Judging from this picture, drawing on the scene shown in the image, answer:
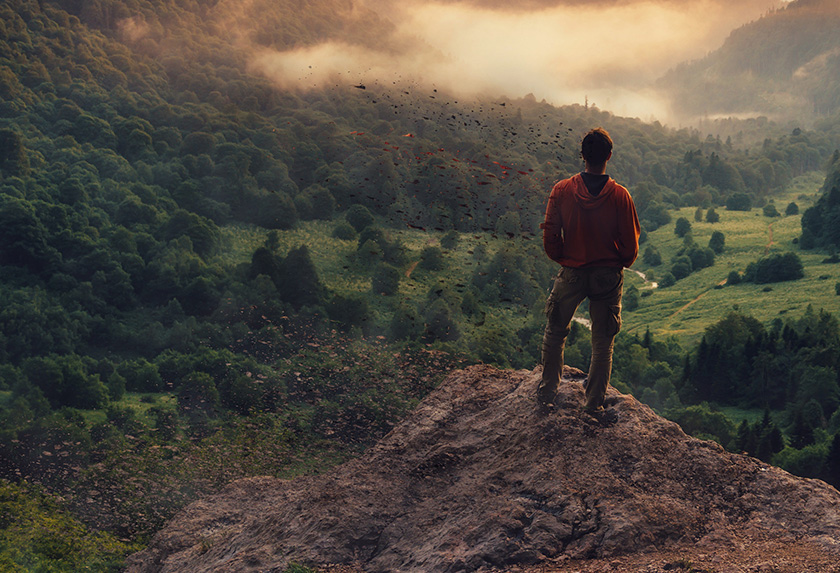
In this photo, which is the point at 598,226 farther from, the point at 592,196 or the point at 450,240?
the point at 450,240

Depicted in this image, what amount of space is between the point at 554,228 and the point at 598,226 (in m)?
0.70

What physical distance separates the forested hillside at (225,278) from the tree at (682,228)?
6787 cm

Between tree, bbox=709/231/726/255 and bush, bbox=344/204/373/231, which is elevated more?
bush, bbox=344/204/373/231

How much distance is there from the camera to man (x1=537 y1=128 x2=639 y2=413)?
12.1 metres

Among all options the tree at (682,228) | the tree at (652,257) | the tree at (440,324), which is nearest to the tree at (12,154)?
the tree at (440,324)

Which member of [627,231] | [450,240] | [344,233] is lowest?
[450,240]

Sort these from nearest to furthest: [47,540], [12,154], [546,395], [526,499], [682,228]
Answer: [526,499], [546,395], [47,540], [12,154], [682,228]

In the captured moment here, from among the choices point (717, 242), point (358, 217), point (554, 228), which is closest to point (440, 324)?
point (358, 217)

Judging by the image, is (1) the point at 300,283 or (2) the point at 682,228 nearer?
(1) the point at 300,283

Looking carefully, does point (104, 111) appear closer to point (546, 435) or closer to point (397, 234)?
point (397, 234)

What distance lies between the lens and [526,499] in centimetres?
1173

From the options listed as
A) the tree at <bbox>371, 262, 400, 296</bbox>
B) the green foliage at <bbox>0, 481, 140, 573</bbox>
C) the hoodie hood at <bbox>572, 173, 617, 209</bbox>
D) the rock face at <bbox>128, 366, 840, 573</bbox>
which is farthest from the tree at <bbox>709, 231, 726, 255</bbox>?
the hoodie hood at <bbox>572, 173, 617, 209</bbox>

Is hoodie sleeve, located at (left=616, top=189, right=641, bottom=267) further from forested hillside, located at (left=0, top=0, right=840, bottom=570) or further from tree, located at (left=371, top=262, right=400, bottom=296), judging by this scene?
tree, located at (left=371, top=262, right=400, bottom=296)

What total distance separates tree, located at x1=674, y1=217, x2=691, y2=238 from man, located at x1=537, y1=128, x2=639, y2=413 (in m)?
187
